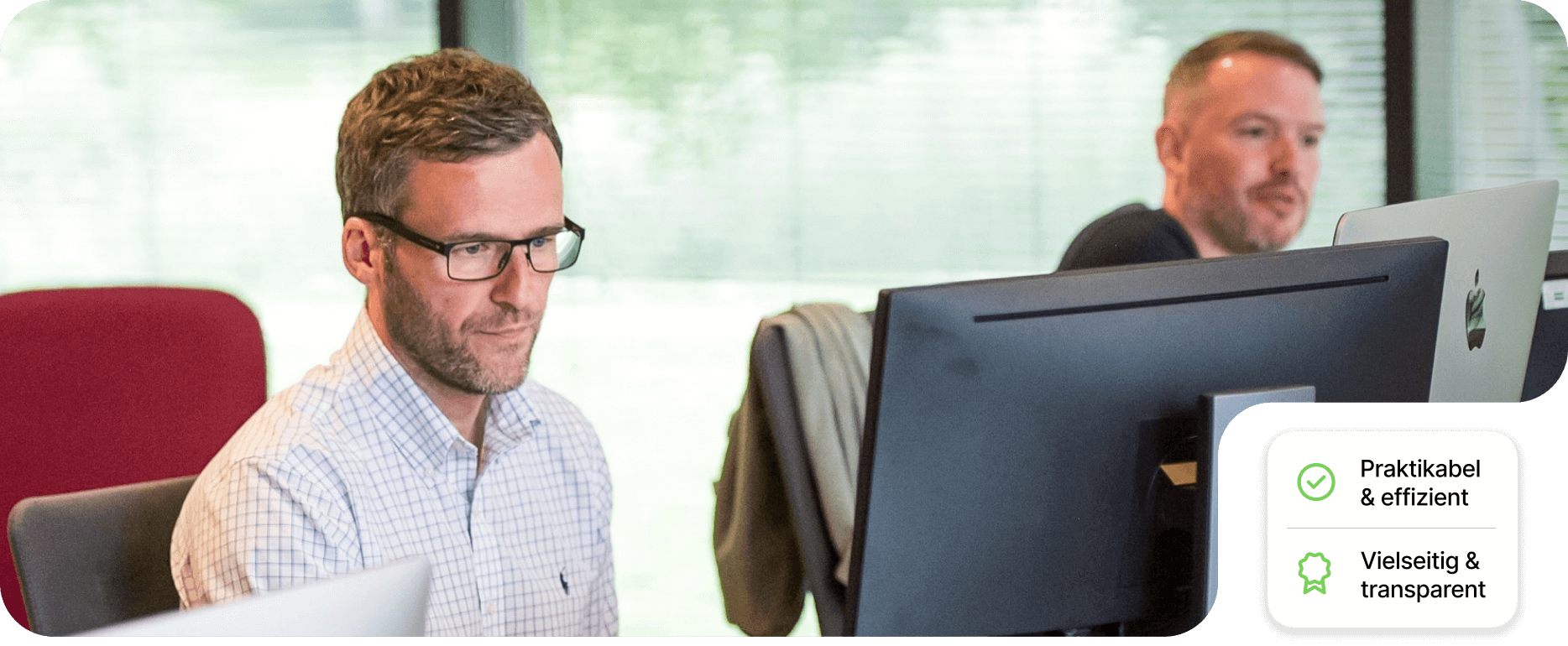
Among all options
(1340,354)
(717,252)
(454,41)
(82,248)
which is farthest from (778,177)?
(1340,354)

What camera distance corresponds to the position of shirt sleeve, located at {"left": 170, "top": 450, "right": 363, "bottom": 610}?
1225 mm

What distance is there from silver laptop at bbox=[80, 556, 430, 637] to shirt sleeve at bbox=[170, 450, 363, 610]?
0.64 m

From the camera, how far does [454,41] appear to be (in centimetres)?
335

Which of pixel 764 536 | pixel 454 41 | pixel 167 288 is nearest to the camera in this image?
pixel 764 536

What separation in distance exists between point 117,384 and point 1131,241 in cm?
165

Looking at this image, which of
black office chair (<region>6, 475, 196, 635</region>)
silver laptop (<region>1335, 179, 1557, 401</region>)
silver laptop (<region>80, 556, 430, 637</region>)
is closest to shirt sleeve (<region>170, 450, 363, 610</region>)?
black office chair (<region>6, 475, 196, 635</region>)

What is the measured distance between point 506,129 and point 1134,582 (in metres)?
0.85

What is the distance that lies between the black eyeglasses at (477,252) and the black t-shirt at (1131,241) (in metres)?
1.02

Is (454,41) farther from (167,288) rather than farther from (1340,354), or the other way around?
(1340,354)

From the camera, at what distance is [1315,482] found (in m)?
0.62

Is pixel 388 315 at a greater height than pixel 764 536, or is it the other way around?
pixel 388 315

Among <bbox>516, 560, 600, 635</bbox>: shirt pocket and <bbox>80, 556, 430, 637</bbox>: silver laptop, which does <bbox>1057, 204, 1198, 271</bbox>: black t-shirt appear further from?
<bbox>80, 556, 430, 637</bbox>: silver laptop

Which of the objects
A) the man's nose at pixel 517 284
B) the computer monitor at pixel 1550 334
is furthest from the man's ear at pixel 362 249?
the computer monitor at pixel 1550 334

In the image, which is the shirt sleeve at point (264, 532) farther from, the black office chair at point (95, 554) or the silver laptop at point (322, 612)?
the silver laptop at point (322, 612)
